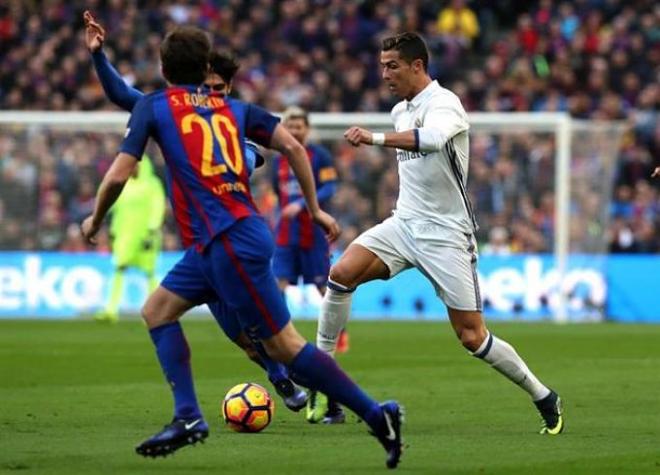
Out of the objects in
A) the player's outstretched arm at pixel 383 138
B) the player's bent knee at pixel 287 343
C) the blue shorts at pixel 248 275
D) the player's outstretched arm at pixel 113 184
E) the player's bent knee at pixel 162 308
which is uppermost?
the player's outstretched arm at pixel 383 138

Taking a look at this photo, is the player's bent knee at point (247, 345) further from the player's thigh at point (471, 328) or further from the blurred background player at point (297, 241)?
the blurred background player at point (297, 241)

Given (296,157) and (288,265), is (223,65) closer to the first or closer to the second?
(296,157)

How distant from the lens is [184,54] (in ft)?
25.3

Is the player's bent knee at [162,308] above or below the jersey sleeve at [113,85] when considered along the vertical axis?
below

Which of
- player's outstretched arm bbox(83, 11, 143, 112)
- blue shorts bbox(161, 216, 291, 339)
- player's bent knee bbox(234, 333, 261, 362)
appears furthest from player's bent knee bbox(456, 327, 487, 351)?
player's outstretched arm bbox(83, 11, 143, 112)

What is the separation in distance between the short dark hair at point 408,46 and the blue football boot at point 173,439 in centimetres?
298

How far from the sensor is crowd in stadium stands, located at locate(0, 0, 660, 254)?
24.2 metres

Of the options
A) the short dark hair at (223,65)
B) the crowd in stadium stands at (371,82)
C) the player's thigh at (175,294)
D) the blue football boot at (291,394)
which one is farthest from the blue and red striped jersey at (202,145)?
the crowd in stadium stands at (371,82)

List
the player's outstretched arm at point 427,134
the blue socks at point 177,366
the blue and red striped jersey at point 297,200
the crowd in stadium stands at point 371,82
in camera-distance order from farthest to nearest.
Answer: the crowd in stadium stands at point 371,82, the blue and red striped jersey at point 297,200, the player's outstretched arm at point 427,134, the blue socks at point 177,366

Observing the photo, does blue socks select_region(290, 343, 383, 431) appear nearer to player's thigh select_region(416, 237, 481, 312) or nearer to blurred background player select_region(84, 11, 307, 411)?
blurred background player select_region(84, 11, 307, 411)

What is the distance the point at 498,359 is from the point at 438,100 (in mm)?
1576

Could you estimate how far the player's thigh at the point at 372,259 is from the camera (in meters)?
→ 9.64

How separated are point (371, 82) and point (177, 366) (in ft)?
70.4

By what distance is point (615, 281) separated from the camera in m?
23.6
